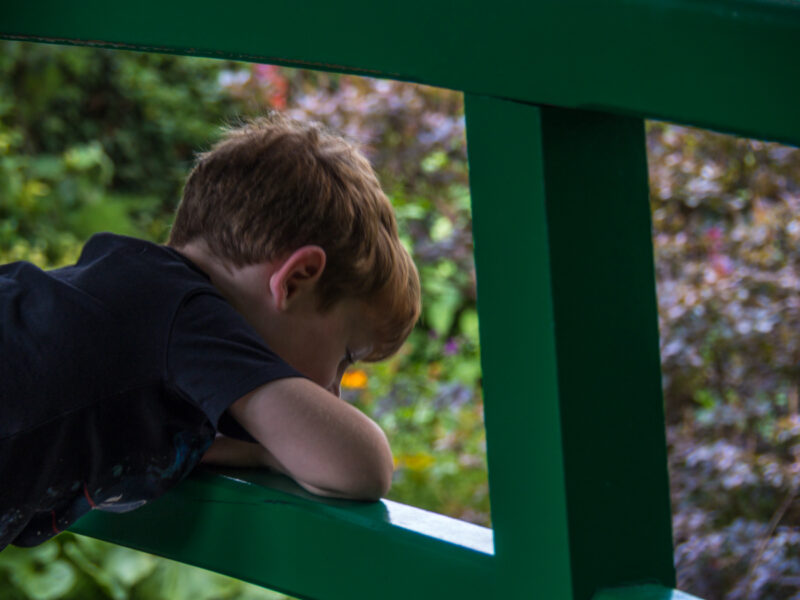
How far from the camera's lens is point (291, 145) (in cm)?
137

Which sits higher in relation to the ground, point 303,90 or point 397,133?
point 303,90

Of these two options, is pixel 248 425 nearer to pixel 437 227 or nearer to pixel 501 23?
pixel 501 23

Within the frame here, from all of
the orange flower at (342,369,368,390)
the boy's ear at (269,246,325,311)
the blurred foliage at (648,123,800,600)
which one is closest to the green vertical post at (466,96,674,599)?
the boy's ear at (269,246,325,311)

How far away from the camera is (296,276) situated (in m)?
1.30

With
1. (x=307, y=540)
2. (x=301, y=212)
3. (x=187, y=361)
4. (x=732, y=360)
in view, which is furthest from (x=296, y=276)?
(x=732, y=360)

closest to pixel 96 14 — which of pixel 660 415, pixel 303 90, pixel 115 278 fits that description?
pixel 115 278

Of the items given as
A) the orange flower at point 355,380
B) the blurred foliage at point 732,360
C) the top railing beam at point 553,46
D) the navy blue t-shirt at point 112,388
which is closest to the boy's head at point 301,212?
the navy blue t-shirt at point 112,388

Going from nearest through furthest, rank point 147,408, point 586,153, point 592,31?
point 592,31 < point 586,153 < point 147,408

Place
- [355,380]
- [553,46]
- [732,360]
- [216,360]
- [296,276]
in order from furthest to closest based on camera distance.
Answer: [355,380], [732,360], [296,276], [216,360], [553,46]

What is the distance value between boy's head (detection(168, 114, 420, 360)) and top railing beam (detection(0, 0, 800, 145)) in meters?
0.47

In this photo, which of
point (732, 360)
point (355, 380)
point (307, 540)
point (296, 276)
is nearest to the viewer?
point (307, 540)

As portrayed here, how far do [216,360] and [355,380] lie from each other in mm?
3250

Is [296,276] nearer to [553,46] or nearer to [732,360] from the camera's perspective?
[553,46]

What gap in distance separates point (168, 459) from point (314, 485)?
18 cm
